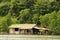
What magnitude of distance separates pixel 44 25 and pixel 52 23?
266 centimetres

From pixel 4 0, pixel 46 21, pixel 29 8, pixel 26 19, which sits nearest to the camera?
pixel 46 21

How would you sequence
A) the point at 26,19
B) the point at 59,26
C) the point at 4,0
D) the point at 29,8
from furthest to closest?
the point at 4,0 → the point at 29,8 → the point at 26,19 → the point at 59,26

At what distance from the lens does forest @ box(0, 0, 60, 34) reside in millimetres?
30656

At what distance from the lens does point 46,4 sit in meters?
36.8

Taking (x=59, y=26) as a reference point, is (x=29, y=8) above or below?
above

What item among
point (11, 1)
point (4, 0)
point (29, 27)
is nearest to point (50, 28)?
point (29, 27)

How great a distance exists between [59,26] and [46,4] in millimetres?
9051

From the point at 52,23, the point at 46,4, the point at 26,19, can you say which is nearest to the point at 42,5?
the point at 46,4

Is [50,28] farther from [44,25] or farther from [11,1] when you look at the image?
[11,1]

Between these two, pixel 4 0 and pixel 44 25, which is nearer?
pixel 44 25

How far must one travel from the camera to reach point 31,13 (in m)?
37.0

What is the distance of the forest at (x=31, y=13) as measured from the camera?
30.7 m

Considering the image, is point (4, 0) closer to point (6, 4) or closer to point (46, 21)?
point (6, 4)

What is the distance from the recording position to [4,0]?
43375 millimetres
